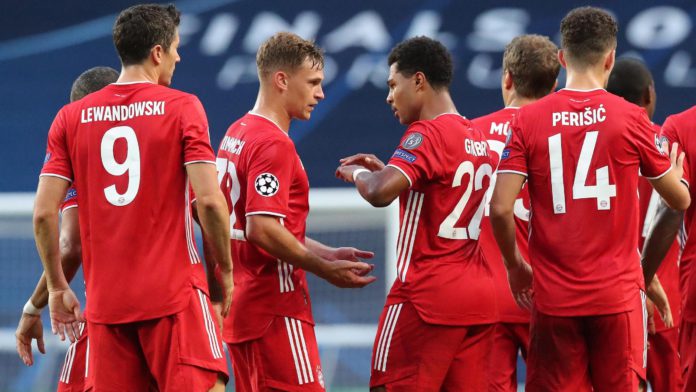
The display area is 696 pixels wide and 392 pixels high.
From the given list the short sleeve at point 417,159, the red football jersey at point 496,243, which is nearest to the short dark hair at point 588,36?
the short sleeve at point 417,159

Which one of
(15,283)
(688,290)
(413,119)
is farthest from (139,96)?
(15,283)

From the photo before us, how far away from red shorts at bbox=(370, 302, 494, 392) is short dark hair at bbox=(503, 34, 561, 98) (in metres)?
1.44

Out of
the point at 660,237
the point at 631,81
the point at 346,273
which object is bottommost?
the point at 346,273

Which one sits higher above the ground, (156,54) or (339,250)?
(156,54)

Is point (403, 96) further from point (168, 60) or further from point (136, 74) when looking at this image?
point (136, 74)

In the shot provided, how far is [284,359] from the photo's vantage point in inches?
194

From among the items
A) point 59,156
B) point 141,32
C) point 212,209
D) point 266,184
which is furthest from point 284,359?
point 141,32

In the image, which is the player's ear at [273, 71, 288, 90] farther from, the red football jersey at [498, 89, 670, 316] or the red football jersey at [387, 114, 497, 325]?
the red football jersey at [498, 89, 670, 316]

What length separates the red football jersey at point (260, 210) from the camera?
4.93 meters

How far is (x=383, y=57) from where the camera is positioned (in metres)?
9.40

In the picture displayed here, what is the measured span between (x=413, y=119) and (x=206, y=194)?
1265 millimetres

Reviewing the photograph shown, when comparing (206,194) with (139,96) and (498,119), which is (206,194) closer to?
(139,96)

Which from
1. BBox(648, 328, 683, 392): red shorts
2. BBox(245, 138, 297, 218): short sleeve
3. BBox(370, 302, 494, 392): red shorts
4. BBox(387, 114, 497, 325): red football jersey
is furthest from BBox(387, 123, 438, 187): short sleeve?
BBox(648, 328, 683, 392): red shorts

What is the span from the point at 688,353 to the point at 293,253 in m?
2.01
